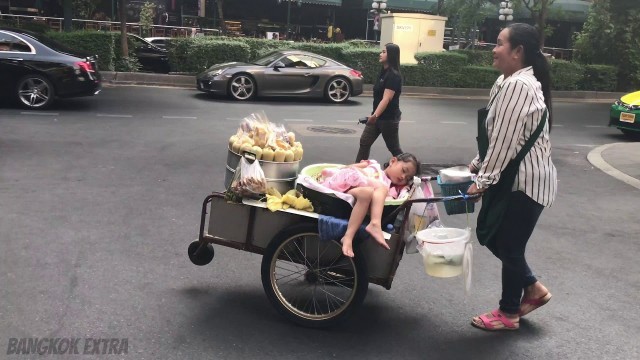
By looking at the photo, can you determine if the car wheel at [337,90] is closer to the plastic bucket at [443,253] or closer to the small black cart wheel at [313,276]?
the small black cart wheel at [313,276]

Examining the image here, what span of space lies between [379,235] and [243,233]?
2.93ft

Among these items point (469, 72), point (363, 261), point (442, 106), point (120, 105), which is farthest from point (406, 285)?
point (469, 72)

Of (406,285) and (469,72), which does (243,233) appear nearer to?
(406,285)

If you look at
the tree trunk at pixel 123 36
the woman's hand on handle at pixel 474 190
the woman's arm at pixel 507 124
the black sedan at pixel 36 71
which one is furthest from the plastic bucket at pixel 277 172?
the tree trunk at pixel 123 36

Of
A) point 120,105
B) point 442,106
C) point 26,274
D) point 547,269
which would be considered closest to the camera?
point 26,274

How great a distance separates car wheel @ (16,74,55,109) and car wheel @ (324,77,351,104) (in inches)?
268

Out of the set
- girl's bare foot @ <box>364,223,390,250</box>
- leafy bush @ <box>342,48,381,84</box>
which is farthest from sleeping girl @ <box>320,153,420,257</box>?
leafy bush @ <box>342,48,381,84</box>

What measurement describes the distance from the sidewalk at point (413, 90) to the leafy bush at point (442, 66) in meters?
0.49

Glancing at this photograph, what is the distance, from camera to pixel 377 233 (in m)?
3.74

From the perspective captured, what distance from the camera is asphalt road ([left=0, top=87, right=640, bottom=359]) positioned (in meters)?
3.81

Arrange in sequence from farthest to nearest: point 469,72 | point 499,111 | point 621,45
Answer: point 621,45 < point 469,72 < point 499,111

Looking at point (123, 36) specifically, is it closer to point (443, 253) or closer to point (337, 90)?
point (337, 90)

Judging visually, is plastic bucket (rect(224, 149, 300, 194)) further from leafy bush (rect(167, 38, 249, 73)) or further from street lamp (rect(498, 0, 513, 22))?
street lamp (rect(498, 0, 513, 22))

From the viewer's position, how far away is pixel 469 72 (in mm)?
20500
